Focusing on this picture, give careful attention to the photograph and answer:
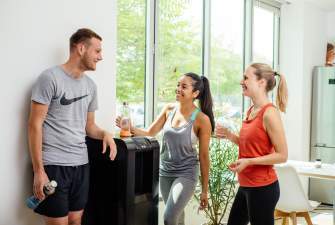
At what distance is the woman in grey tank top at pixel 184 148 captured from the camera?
8.23 ft

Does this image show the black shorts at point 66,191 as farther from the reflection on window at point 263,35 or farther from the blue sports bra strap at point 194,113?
the reflection on window at point 263,35

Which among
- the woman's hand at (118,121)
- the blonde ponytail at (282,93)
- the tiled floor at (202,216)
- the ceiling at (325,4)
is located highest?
the ceiling at (325,4)

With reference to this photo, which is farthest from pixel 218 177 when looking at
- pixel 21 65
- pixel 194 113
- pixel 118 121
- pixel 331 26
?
pixel 331 26

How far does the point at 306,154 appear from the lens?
5250mm

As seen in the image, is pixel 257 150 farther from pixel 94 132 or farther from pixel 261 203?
pixel 94 132

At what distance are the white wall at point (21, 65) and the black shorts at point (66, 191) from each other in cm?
19

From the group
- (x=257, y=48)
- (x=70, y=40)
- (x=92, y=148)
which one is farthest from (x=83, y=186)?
(x=257, y=48)

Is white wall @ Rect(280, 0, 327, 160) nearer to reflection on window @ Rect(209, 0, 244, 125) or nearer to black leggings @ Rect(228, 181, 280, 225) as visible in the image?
reflection on window @ Rect(209, 0, 244, 125)

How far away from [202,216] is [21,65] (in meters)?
2.37

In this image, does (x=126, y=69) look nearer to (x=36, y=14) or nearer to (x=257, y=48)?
(x=36, y=14)

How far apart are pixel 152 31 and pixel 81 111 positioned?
146cm

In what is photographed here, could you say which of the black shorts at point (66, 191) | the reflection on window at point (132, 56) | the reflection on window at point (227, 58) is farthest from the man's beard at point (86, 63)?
the reflection on window at point (227, 58)

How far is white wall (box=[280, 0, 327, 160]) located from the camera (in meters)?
5.10

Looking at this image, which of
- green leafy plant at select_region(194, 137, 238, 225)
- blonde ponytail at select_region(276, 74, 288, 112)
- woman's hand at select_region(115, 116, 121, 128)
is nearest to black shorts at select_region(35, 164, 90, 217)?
woman's hand at select_region(115, 116, 121, 128)
